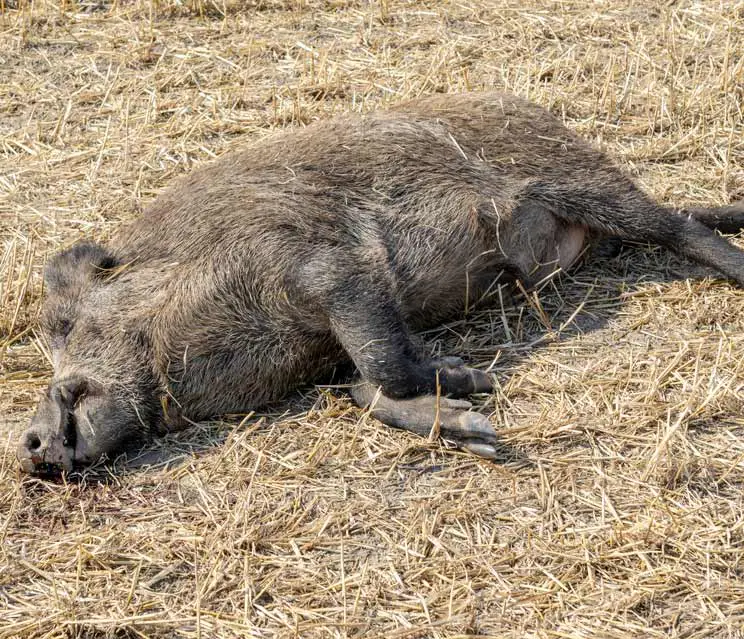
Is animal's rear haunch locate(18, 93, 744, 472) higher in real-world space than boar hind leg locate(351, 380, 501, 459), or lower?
higher

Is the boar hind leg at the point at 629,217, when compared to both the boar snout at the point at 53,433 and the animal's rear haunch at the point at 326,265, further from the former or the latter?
the boar snout at the point at 53,433

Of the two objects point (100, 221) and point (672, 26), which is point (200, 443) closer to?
point (100, 221)

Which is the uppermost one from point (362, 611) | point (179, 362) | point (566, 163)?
point (566, 163)

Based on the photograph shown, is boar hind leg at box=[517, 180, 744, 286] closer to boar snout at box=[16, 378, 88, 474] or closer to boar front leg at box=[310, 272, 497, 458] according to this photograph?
boar front leg at box=[310, 272, 497, 458]

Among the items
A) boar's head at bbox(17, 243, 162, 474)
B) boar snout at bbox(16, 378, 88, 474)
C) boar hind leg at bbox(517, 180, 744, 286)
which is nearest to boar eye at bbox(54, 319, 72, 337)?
boar's head at bbox(17, 243, 162, 474)

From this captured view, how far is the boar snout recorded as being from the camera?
4746 mm

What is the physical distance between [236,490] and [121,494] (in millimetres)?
506

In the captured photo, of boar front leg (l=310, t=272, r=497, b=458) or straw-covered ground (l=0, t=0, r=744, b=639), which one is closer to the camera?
straw-covered ground (l=0, t=0, r=744, b=639)

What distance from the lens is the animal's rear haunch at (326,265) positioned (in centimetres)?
496

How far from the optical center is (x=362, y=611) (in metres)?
3.89

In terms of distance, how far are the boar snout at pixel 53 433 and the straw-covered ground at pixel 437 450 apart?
10 cm

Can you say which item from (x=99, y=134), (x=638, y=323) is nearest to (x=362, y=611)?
(x=638, y=323)

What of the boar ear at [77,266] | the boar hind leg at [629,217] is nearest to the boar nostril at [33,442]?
the boar ear at [77,266]

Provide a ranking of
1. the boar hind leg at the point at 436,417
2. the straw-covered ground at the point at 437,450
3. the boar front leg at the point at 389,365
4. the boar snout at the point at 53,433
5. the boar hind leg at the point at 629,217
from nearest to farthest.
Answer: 1. the straw-covered ground at the point at 437,450
2. the boar hind leg at the point at 436,417
3. the boar snout at the point at 53,433
4. the boar front leg at the point at 389,365
5. the boar hind leg at the point at 629,217
